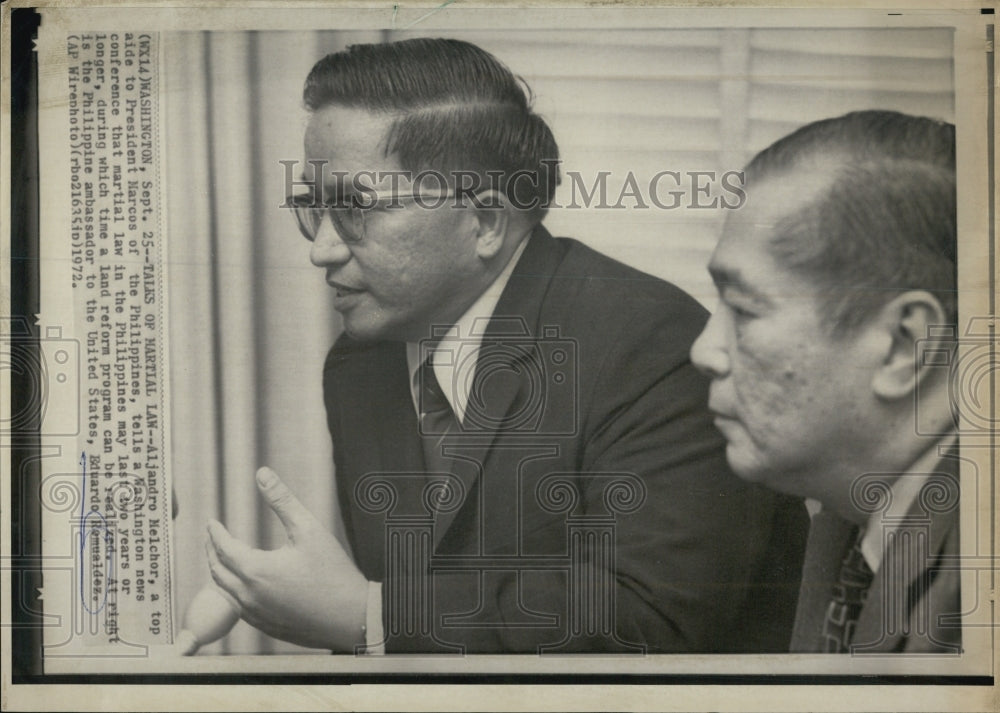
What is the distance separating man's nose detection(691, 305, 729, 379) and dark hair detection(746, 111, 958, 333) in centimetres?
18

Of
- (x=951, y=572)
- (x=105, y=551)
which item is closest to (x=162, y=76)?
(x=105, y=551)

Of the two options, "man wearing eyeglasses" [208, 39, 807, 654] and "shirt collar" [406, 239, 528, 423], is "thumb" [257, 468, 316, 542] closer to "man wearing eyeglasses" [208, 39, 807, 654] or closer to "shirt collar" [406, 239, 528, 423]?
"man wearing eyeglasses" [208, 39, 807, 654]

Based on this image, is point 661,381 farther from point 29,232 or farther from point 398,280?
point 29,232

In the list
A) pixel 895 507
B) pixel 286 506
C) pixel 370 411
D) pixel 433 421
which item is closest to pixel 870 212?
pixel 895 507

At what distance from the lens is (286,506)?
201 centimetres

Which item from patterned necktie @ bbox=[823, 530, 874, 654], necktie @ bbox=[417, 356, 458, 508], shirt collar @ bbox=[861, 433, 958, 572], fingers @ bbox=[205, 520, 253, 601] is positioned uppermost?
necktie @ bbox=[417, 356, 458, 508]

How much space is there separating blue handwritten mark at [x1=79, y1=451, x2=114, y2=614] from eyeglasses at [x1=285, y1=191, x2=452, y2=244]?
648 mm

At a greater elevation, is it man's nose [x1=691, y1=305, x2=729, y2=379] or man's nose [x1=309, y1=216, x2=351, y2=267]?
man's nose [x1=309, y1=216, x2=351, y2=267]

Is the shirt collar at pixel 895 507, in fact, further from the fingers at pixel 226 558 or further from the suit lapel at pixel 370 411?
the fingers at pixel 226 558

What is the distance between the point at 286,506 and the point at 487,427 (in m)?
0.43

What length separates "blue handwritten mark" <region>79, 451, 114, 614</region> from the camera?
6.63 feet

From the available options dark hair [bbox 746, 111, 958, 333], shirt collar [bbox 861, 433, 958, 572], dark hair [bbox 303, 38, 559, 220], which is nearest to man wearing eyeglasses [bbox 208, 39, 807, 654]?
dark hair [bbox 303, 38, 559, 220]

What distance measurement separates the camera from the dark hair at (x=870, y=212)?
1954mm

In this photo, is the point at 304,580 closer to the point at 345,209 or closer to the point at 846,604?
the point at 345,209
